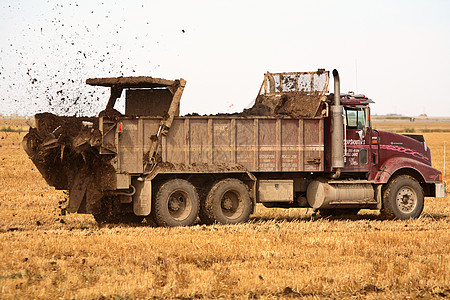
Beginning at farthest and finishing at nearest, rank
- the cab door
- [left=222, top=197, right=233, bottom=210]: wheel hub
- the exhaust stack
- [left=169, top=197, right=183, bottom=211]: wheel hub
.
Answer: the cab door → the exhaust stack → [left=222, top=197, right=233, bottom=210]: wheel hub → [left=169, top=197, right=183, bottom=211]: wheel hub

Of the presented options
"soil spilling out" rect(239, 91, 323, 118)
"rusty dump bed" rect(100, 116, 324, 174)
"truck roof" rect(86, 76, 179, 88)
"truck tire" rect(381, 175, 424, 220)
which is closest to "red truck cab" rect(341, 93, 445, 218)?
"truck tire" rect(381, 175, 424, 220)

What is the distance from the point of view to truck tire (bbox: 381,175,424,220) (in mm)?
18297

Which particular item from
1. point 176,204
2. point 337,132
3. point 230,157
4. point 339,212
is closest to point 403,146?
point 337,132

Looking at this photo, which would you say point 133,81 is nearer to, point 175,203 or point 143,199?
point 143,199

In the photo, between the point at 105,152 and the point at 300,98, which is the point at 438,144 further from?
the point at 105,152

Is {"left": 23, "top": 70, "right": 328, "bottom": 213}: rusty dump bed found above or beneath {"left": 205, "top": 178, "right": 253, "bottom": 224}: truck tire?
above

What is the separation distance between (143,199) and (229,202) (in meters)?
2.19

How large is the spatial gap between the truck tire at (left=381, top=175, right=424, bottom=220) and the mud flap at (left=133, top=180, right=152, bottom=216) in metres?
6.21

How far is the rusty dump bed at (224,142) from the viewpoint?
1584 cm

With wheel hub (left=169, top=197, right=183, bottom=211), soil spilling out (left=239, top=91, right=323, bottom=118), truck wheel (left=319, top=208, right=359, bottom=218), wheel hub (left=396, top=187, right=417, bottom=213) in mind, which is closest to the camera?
wheel hub (left=169, top=197, right=183, bottom=211)

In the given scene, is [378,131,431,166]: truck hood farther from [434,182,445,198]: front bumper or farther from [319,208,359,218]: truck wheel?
[319,208,359,218]: truck wheel

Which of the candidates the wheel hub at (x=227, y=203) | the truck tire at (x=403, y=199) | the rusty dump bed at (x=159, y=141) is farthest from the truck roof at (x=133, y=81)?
the truck tire at (x=403, y=199)

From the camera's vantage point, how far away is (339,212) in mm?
19703

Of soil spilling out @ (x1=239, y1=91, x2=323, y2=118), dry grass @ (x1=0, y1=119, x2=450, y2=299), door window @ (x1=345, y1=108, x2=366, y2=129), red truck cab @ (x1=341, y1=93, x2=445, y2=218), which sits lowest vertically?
dry grass @ (x1=0, y1=119, x2=450, y2=299)
